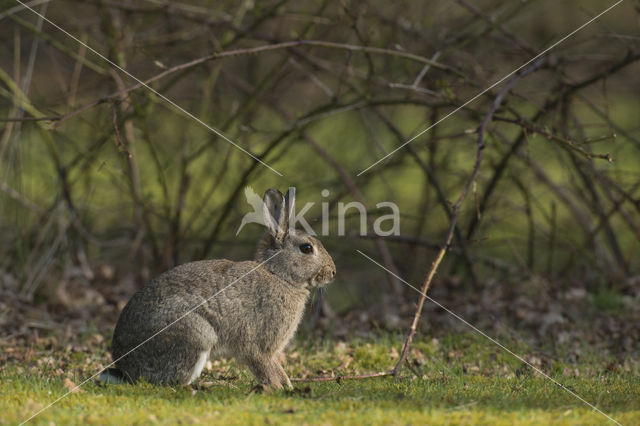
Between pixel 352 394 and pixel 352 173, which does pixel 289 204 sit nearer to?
pixel 352 394

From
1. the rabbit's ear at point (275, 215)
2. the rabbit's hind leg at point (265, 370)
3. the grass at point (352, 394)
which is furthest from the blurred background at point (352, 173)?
the rabbit's hind leg at point (265, 370)

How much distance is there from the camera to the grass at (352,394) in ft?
15.9

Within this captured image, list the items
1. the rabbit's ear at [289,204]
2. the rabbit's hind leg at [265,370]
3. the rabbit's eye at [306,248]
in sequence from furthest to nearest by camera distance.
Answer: the rabbit's eye at [306,248]
the rabbit's ear at [289,204]
the rabbit's hind leg at [265,370]

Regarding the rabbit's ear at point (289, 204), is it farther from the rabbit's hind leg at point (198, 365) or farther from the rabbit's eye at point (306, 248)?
the rabbit's hind leg at point (198, 365)

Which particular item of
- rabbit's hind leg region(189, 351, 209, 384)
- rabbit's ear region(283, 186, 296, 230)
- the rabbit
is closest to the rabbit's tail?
the rabbit

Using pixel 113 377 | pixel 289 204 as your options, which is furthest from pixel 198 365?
pixel 289 204

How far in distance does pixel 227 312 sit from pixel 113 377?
1.10 meters

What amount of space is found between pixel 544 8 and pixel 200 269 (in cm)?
915

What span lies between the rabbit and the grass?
22cm

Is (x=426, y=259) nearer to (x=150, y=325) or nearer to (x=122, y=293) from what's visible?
(x=122, y=293)

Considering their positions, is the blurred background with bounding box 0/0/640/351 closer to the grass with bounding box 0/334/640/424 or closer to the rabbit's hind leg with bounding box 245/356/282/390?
the grass with bounding box 0/334/640/424

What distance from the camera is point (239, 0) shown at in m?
9.98

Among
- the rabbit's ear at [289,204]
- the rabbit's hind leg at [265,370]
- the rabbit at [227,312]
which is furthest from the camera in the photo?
the rabbit's ear at [289,204]

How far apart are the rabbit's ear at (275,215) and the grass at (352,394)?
134cm
